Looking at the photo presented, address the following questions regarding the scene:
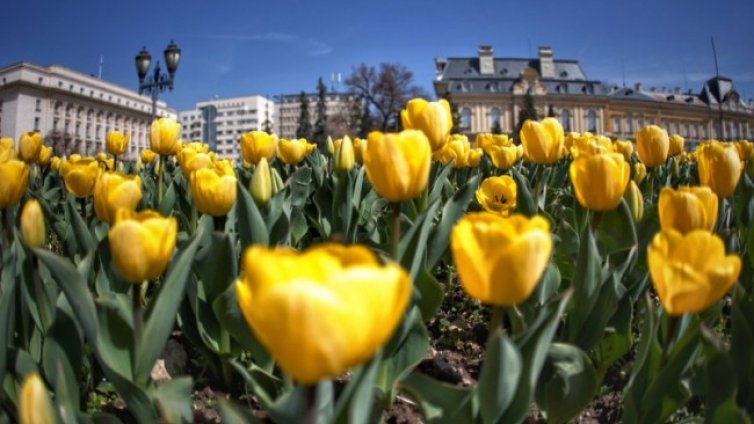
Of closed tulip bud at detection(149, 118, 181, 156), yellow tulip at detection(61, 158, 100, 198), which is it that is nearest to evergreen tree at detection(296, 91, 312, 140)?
closed tulip bud at detection(149, 118, 181, 156)

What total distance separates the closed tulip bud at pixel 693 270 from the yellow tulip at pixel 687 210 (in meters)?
0.23

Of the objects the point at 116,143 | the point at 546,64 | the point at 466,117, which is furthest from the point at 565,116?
the point at 116,143

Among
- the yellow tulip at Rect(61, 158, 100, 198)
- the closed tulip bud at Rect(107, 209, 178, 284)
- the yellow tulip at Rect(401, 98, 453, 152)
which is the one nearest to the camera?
the closed tulip bud at Rect(107, 209, 178, 284)

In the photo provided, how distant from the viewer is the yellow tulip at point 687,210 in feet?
2.96

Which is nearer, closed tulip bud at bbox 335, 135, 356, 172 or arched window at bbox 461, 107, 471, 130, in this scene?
closed tulip bud at bbox 335, 135, 356, 172

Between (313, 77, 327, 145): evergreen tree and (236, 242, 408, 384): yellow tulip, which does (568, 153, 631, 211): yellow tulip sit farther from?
(313, 77, 327, 145): evergreen tree

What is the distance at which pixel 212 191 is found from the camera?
1193 millimetres

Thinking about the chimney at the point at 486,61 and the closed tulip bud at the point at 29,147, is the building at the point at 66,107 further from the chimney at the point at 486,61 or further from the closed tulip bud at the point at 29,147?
the closed tulip bud at the point at 29,147

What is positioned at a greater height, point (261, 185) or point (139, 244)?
point (261, 185)

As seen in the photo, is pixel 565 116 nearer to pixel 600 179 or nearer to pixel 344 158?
pixel 344 158

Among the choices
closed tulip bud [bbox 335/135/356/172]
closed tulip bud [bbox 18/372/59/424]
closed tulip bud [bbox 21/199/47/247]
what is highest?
closed tulip bud [bbox 335/135/356/172]

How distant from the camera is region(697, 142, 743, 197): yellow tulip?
4.33 ft

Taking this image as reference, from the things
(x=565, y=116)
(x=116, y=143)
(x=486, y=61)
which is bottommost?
(x=116, y=143)

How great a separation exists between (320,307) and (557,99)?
6283 centimetres
